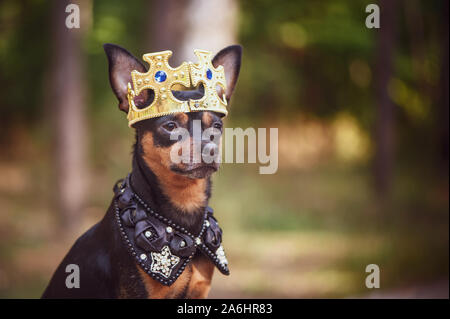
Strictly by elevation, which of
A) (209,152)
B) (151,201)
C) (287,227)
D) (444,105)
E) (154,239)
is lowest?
(287,227)

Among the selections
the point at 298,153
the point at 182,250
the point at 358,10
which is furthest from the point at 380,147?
the point at 182,250

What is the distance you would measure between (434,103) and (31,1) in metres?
7.66

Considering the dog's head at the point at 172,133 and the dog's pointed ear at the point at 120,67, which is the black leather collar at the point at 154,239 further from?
the dog's pointed ear at the point at 120,67

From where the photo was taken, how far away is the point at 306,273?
591cm

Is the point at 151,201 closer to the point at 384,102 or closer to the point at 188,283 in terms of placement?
the point at 188,283

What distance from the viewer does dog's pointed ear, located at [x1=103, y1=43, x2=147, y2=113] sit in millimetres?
2266

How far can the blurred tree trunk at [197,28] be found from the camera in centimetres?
421

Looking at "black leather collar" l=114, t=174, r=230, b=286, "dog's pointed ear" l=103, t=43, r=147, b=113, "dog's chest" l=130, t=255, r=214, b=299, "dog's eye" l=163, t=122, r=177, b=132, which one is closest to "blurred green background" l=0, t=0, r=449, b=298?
"dog's pointed ear" l=103, t=43, r=147, b=113

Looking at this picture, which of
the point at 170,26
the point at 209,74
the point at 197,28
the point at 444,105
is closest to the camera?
the point at 209,74

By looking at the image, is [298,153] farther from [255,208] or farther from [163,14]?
[163,14]

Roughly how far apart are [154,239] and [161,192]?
0.25 meters

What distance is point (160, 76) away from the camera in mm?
2273

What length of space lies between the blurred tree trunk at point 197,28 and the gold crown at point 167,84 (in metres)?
1.82

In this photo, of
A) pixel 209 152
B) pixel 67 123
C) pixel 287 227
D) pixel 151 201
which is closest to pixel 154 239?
pixel 151 201
